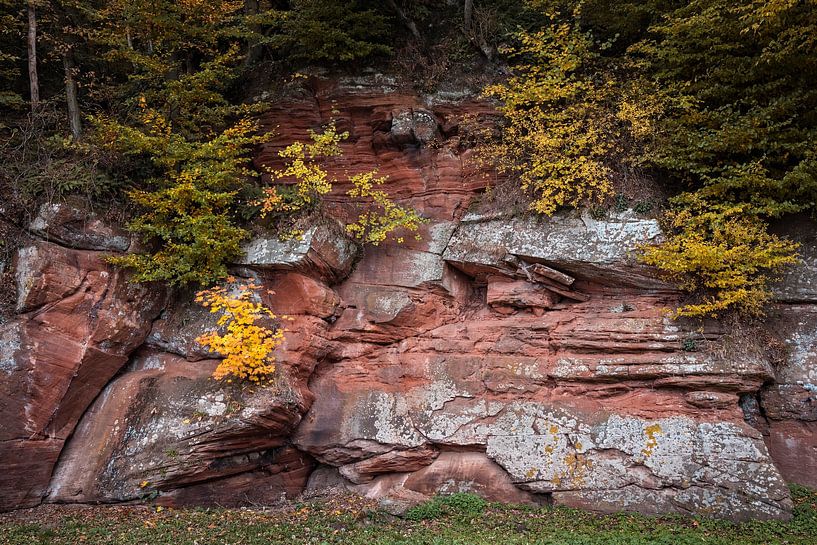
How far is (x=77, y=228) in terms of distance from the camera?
9023mm

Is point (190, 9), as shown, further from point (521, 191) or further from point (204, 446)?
point (204, 446)

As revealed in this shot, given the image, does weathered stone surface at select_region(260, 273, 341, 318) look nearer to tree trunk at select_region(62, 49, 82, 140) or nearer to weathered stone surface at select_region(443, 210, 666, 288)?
weathered stone surface at select_region(443, 210, 666, 288)

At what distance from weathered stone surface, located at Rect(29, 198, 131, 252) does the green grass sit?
171 inches

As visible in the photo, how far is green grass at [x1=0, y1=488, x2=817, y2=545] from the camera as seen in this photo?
6922mm

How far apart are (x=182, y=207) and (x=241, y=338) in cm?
268

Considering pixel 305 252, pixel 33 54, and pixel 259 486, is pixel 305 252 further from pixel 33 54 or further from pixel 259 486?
pixel 33 54

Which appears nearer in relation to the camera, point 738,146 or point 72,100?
point 738,146

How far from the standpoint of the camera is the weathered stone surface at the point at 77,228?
8836mm

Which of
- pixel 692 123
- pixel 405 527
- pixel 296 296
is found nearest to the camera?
pixel 405 527

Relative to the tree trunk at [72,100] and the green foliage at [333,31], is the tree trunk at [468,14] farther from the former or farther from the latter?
the tree trunk at [72,100]

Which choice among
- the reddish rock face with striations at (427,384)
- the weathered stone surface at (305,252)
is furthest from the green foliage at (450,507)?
the weathered stone surface at (305,252)

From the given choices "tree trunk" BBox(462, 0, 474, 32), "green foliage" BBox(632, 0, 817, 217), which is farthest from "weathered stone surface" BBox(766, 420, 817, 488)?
"tree trunk" BBox(462, 0, 474, 32)

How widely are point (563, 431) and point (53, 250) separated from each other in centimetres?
908

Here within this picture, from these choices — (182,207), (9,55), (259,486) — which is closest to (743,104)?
(182,207)
